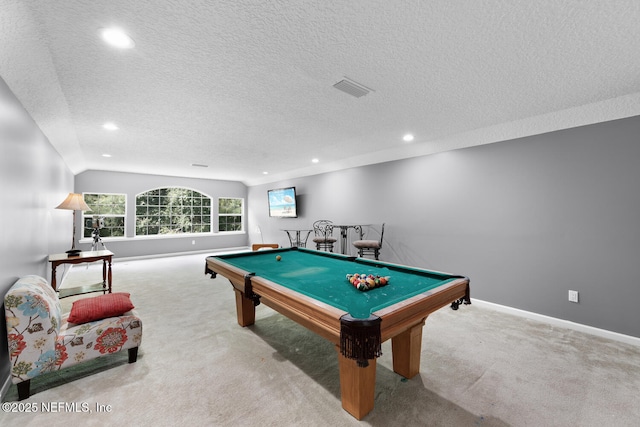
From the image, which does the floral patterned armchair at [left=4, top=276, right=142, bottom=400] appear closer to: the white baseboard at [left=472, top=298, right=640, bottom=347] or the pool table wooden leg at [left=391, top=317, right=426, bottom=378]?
the pool table wooden leg at [left=391, top=317, right=426, bottom=378]

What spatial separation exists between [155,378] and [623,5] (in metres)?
3.91

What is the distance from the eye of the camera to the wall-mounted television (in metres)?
7.03

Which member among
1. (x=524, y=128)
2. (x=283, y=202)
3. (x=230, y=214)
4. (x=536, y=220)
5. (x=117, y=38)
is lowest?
(x=536, y=220)

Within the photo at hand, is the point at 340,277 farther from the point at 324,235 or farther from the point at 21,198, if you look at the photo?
the point at 324,235

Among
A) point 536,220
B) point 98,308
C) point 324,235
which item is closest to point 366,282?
point 98,308

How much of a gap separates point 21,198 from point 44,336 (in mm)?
1358

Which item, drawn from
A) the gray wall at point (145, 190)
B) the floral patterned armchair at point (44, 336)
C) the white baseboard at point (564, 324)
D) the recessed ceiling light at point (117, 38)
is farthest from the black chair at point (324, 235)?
the recessed ceiling light at point (117, 38)

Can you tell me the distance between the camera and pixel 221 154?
5207mm

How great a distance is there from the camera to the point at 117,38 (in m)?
1.74

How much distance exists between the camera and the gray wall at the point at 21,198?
1909 mm

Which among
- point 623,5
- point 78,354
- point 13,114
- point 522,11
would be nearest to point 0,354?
point 78,354

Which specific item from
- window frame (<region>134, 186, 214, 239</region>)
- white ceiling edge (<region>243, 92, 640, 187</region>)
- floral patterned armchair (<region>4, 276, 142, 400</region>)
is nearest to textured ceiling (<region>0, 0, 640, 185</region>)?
white ceiling edge (<region>243, 92, 640, 187</region>)

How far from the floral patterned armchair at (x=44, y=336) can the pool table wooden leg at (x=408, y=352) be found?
7.18ft

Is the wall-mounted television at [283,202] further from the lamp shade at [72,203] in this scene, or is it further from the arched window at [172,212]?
the lamp shade at [72,203]
